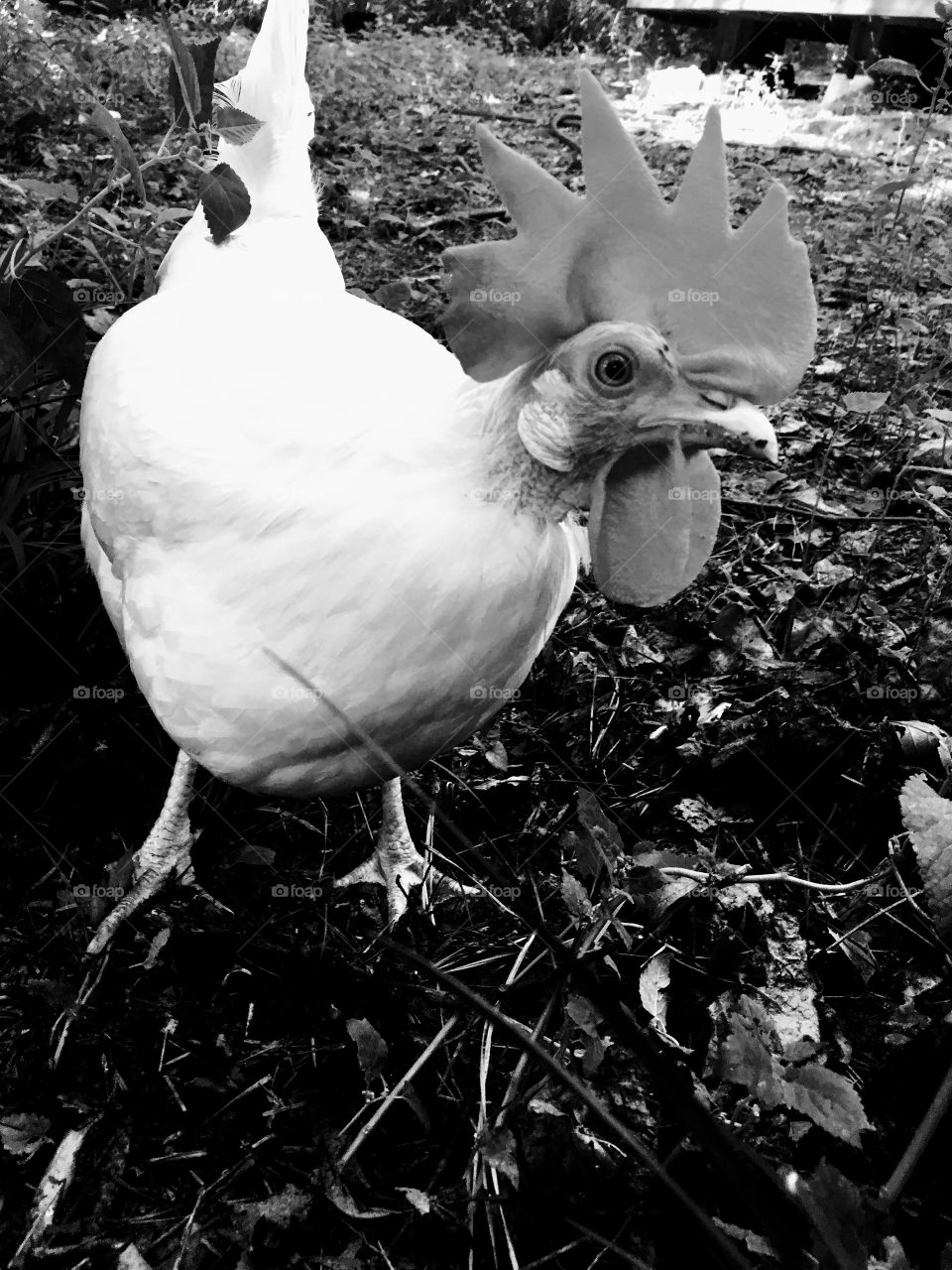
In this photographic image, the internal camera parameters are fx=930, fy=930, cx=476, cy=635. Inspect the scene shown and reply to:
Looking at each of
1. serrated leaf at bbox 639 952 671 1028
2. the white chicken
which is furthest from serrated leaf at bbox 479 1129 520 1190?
the white chicken

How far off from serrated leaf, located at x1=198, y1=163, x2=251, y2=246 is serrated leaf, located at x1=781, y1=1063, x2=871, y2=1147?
186 cm

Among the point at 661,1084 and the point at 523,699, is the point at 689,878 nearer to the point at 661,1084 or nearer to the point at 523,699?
the point at 523,699

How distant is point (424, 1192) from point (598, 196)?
5.35 feet

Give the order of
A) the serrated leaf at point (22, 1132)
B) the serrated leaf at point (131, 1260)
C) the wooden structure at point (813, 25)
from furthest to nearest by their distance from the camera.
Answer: the wooden structure at point (813, 25) → the serrated leaf at point (22, 1132) → the serrated leaf at point (131, 1260)

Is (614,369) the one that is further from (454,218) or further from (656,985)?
(454,218)

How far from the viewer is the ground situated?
1.51 metres

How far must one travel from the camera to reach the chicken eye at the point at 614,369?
4.50 feet

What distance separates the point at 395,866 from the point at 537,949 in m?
0.47

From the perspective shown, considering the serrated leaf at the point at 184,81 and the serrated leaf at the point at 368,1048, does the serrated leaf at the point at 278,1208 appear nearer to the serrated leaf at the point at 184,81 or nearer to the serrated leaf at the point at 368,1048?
the serrated leaf at the point at 368,1048

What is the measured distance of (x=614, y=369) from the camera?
4.53 feet

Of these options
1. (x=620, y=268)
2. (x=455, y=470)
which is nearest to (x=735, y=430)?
(x=620, y=268)

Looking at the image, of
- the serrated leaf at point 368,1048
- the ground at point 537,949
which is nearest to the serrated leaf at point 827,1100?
the ground at point 537,949

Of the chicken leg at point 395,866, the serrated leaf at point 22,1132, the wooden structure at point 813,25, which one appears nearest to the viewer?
the serrated leaf at point 22,1132

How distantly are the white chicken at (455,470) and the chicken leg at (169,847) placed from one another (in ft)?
1.85
